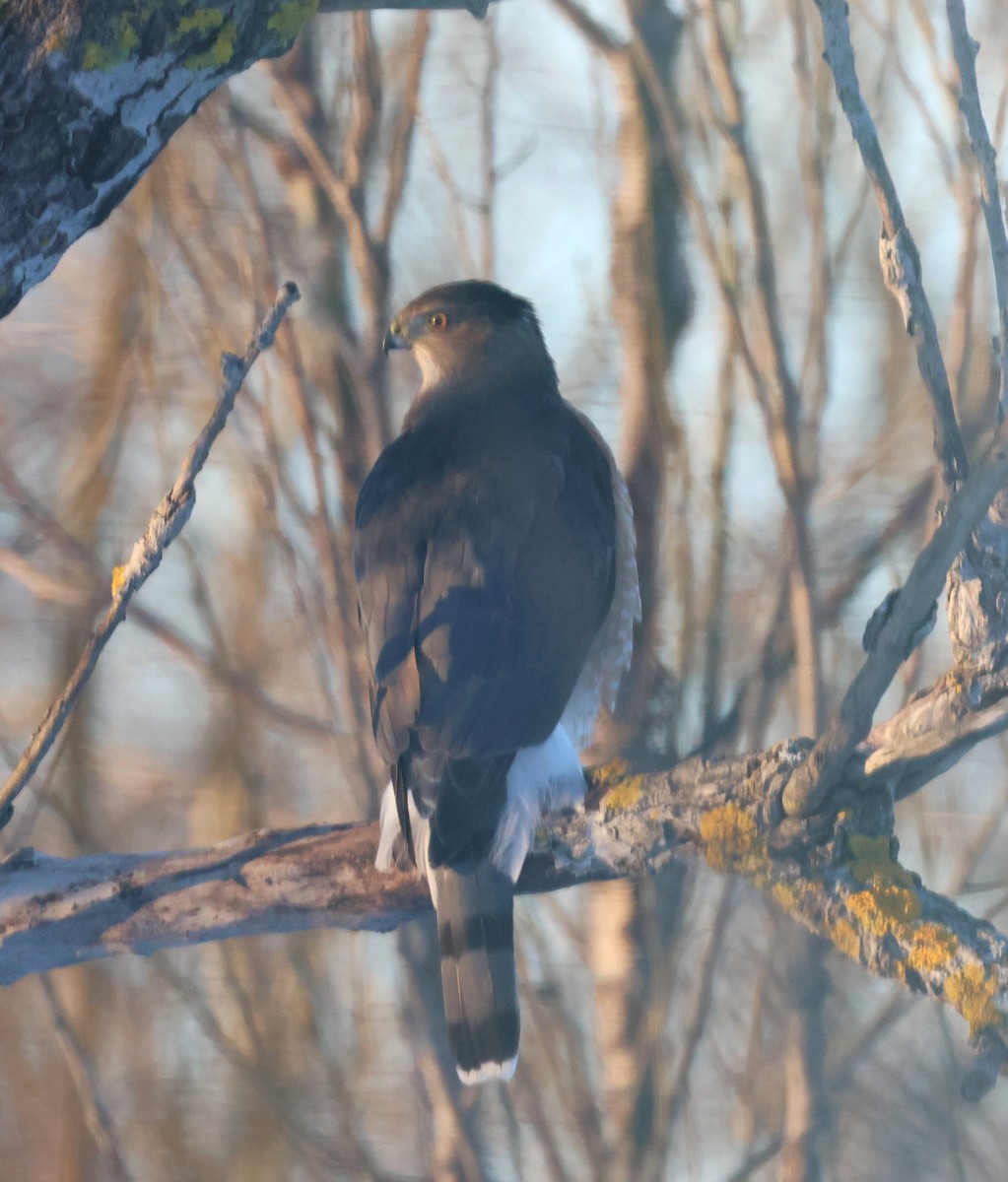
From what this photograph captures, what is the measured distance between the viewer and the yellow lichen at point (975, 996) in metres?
1.23

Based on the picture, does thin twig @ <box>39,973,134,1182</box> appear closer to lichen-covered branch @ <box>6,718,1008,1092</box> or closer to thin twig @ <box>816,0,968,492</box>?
lichen-covered branch @ <box>6,718,1008,1092</box>

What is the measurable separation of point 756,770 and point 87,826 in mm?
2175

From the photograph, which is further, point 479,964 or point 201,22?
point 479,964

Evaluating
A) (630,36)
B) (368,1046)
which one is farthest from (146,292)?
(368,1046)

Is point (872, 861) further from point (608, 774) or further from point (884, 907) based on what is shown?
point (608, 774)

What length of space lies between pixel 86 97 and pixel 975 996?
1461mm

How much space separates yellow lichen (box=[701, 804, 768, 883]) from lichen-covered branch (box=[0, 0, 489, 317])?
1.11 m

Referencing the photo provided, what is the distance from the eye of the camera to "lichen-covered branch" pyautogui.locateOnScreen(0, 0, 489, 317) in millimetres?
1165

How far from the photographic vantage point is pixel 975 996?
49.3 inches

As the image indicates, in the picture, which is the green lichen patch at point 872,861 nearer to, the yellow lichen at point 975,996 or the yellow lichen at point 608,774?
the yellow lichen at point 975,996

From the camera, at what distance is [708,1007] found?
2695 mm

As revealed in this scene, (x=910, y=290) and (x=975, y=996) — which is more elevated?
(x=910, y=290)

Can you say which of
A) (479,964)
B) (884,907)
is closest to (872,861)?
(884,907)

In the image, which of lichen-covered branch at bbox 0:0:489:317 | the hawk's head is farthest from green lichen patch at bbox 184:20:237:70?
the hawk's head
